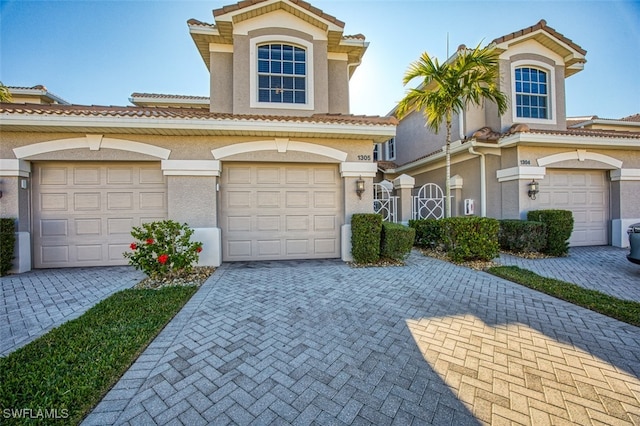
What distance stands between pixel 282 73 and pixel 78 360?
8751 mm

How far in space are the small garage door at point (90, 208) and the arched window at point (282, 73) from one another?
14.1ft

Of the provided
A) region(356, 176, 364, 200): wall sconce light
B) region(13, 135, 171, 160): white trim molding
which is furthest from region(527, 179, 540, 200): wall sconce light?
region(13, 135, 171, 160): white trim molding

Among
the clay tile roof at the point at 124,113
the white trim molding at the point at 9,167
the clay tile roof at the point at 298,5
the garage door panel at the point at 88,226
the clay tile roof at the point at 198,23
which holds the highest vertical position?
the clay tile roof at the point at 298,5

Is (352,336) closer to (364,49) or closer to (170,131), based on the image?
(170,131)

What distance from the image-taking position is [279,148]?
7.45 m

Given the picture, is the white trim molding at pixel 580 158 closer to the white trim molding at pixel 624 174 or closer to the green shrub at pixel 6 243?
the white trim molding at pixel 624 174

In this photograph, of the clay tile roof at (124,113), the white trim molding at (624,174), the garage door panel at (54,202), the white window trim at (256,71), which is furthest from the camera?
the white trim molding at (624,174)

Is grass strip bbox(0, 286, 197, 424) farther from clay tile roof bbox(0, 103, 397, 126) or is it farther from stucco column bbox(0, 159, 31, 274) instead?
clay tile roof bbox(0, 103, 397, 126)

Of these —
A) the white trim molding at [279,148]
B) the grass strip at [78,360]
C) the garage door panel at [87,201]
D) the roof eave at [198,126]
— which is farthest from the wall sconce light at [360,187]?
the garage door panel at [87,201]

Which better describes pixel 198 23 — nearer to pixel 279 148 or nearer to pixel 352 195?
pixel 279 148

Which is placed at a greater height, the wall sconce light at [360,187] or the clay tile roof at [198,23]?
the clay tile roof at [198,23]

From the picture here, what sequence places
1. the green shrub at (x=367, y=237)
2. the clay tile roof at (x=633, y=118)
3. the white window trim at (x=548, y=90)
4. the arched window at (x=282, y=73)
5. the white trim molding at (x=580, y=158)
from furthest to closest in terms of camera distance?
1. the clay tile roof at (x=633, y=118)
2. the white window trim at (x=548, y=90)
3. the white trim molding at (x=580, y=158)
4. the arched window at (x=282, y=73)
5. the green shrub at (x=367, y=237)

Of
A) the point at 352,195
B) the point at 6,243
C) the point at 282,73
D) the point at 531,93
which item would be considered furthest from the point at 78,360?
the point at 531,93

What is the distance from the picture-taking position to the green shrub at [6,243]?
6.29 meters
